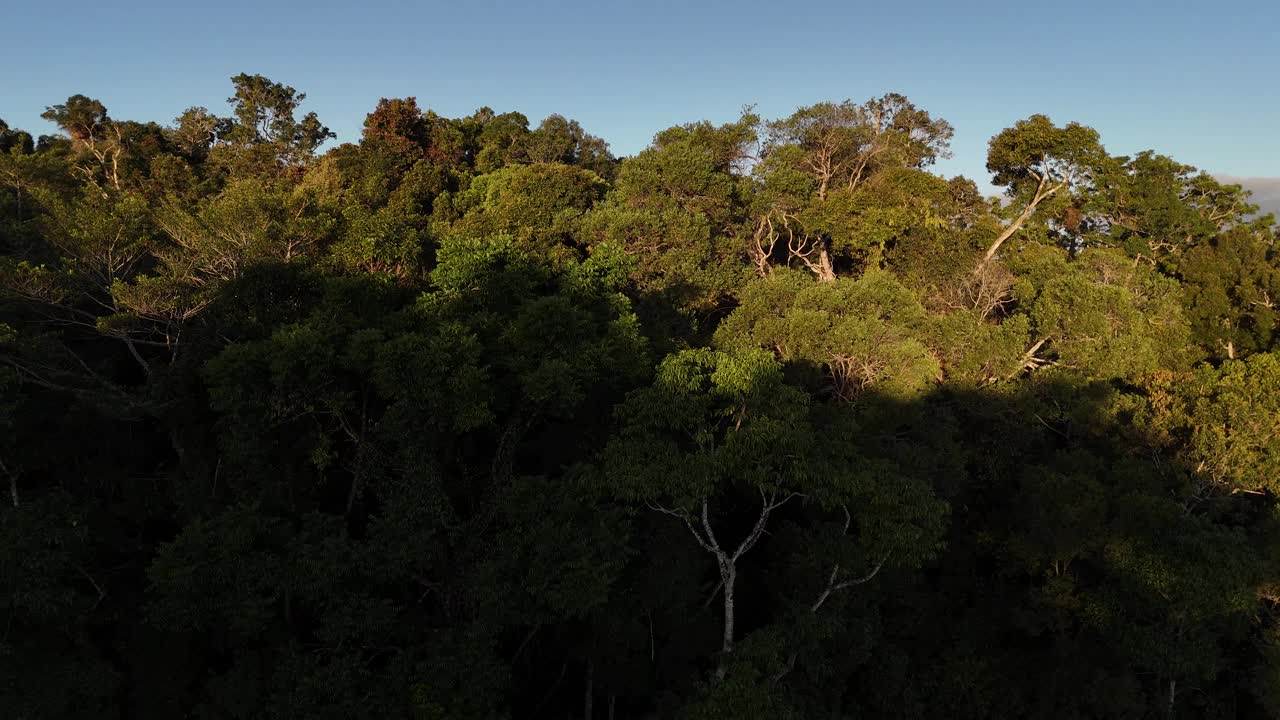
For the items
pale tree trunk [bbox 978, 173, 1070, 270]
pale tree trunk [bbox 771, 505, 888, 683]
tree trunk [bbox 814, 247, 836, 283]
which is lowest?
pale tree trunk [bbox 771, 505, 888, 683]

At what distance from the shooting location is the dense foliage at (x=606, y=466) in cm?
1136

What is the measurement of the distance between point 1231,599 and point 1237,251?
68.4 ft

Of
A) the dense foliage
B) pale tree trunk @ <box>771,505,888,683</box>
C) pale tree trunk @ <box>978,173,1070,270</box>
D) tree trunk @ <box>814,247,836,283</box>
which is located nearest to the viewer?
the dense foliage

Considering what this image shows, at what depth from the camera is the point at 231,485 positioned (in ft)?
42.4

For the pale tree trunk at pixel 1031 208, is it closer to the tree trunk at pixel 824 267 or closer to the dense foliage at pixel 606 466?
the dense foliage at pixel 606 466

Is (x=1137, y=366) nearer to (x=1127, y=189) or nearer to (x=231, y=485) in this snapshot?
(x=1127, y=189)

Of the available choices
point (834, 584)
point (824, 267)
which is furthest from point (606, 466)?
point (824, 267)

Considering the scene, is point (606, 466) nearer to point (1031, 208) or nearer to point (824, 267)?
point (824, 267)

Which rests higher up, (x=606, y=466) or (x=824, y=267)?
(x=824, y=267)

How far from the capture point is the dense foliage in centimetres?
1136

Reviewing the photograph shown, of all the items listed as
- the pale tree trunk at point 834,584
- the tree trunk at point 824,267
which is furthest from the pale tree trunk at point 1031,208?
the pale tree trunk at point 834,584

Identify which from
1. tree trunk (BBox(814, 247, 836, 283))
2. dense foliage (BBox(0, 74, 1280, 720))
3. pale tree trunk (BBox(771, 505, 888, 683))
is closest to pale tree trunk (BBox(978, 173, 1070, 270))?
dense foliage (BBox(0, 74, 1280, 720))

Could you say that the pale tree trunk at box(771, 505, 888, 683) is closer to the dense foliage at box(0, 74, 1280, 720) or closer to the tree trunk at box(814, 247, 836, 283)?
the dense foliage at box(0, 74, 1280, 720)

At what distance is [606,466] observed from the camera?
38.1 ft
